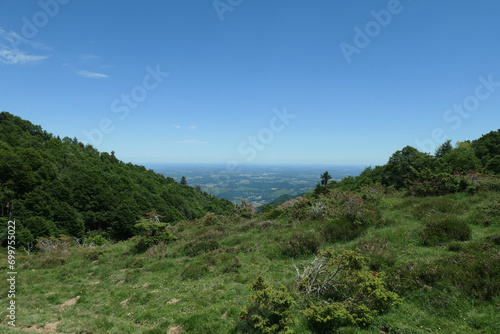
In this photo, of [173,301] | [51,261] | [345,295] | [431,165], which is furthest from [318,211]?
[431,165]

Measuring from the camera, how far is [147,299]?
787cm

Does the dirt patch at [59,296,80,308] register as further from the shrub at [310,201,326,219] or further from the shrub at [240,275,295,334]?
the shrub at [310,201,326,219]

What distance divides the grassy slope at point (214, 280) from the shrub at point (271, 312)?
1.38 ft

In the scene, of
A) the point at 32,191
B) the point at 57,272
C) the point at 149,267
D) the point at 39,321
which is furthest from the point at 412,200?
the point at 32,191

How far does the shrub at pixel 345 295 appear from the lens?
16.4 ft

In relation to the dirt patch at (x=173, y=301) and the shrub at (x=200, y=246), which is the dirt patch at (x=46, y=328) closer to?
the dirt patch at (x=173, y=301)

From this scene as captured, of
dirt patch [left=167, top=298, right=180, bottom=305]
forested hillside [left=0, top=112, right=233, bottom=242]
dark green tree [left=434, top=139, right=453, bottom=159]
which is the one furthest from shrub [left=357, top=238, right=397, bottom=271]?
dark green tree [left=434, top=139, right=453, bottom=159]

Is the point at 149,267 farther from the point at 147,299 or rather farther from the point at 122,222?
the point at 122,222

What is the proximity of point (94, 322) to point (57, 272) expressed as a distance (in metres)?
9.20

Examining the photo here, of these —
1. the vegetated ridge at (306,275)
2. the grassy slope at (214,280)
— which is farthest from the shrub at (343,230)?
the grassy slope at (214,280)

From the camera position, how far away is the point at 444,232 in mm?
8180

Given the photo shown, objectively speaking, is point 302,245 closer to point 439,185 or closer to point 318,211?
point 318,211

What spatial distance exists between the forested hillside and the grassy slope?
87.2 ft

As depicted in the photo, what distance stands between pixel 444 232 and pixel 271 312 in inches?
311
